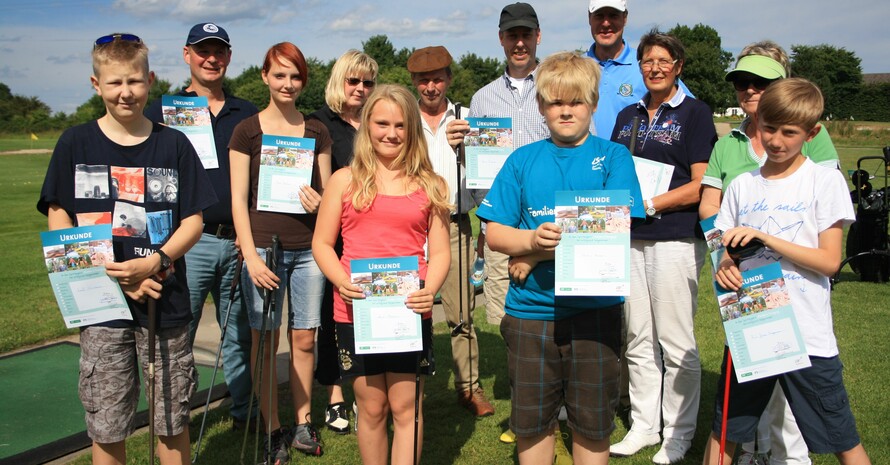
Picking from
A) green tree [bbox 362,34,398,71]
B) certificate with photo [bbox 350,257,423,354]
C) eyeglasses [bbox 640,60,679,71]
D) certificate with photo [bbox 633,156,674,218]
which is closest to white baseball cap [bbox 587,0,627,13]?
eyeglasses [bbox 640,60,679,71]

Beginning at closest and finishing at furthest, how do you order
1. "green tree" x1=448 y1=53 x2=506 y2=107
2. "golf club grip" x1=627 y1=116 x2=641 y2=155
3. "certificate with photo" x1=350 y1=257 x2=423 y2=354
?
"certificate with photo" x1=350 y1=257 x2=423 y2=354
"golf club grip" x1=627 y1=116 x2=641 y2=155
"green tree" x1=448 y1=53 x2=506 y2=107

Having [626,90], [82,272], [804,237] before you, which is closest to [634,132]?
[626,90]

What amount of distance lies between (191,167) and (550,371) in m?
1.97

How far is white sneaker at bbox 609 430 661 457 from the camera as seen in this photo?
4.20m

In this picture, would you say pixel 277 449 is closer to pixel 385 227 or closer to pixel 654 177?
pixel 385 227

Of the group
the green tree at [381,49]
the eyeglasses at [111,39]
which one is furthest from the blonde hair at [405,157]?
the green tree at [381,49]

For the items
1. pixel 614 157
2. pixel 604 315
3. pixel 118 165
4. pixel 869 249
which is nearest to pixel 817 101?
pixel 614 157

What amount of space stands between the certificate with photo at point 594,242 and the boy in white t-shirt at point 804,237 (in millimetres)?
493

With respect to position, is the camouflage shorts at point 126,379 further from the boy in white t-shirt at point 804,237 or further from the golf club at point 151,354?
the boy in white t-shirt at point 804,237

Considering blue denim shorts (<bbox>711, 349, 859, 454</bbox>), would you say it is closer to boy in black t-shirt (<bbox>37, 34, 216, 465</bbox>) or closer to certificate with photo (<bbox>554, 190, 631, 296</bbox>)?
certificate with photo (<bbox>554, 190, 631, 296</bbox>)

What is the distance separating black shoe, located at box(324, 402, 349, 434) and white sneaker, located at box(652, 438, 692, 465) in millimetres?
2038

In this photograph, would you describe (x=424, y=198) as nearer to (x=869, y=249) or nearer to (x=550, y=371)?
(x=550, y=371)

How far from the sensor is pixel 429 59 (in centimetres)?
475

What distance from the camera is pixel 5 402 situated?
506 centimetres
